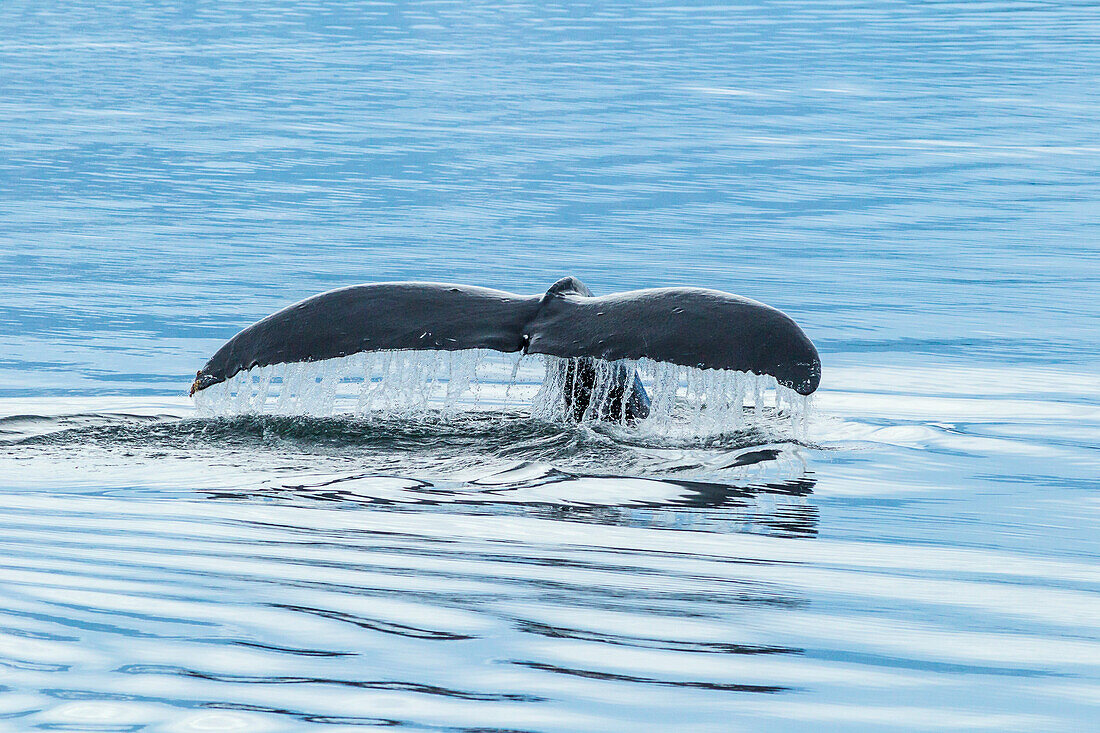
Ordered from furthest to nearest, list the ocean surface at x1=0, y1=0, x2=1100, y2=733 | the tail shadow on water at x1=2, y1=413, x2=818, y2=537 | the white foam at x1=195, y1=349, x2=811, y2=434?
the white foam at x1=195, y1=349, x2=811, y2=434 < the tail shadow on water at x1=2, y1=413, x2=818, y2=537 < the ocean surface at x1=0, y1=0, x2=1100, y2=733

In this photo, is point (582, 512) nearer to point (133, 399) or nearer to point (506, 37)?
point (133, 399)

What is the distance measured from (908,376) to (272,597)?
5367mm

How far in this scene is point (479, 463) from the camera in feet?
22.5

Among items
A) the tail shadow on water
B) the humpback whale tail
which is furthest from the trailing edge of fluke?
the tail shadow on water

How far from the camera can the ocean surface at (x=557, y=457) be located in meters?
4.23

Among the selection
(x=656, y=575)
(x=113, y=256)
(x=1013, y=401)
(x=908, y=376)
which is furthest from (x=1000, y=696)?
(x=113, y=256)

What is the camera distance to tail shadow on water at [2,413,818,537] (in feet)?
20.1

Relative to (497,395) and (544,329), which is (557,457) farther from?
(497,395)

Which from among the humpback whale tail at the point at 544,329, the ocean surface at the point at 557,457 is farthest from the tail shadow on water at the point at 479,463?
the humpback whale tail at the point at 544,329

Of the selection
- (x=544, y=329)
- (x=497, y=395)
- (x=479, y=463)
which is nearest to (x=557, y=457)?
(x=479, y=463)

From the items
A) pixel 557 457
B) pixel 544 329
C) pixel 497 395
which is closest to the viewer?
pixel 544 329

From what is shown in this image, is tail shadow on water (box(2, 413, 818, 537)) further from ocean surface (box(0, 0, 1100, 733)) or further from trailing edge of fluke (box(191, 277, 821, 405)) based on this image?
trailing edge of fluke (box(191, 277, 821, 405))

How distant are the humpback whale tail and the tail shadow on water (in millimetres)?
371

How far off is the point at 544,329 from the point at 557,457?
50 centimetres
